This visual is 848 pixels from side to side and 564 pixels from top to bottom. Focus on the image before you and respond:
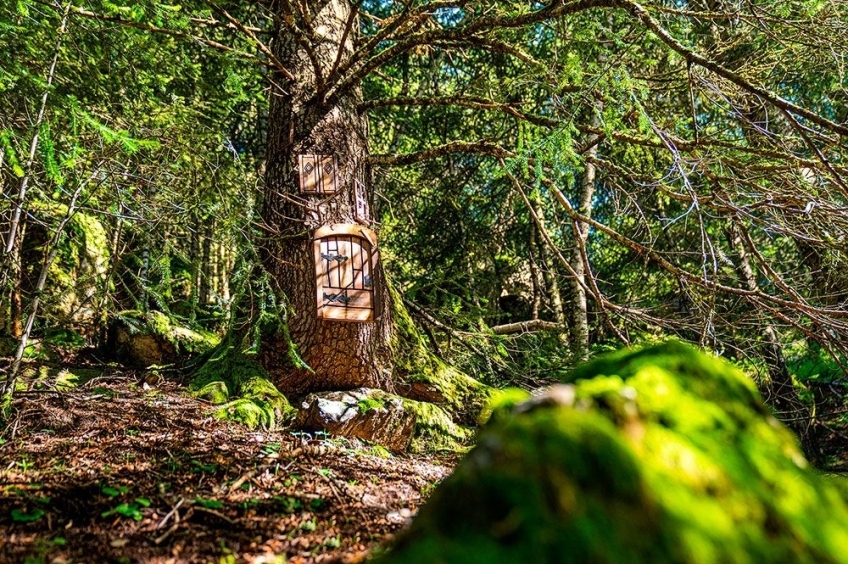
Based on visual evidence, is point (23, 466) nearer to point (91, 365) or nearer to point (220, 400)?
point (220, 400)

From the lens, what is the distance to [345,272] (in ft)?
15.3

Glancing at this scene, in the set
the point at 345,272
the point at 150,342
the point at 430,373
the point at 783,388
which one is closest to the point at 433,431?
the point at 430,373

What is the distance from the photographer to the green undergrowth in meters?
4.29

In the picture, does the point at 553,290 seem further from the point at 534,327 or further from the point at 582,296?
the point at 534,327

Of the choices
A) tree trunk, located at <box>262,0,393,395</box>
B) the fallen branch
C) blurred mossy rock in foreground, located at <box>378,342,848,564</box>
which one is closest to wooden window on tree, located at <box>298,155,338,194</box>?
tree trunk, located at <box>262,0,393,395</box>

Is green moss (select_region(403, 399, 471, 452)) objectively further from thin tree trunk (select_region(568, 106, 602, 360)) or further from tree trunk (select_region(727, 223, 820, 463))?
tree trunk (select_region(727, 223, 820, 463))

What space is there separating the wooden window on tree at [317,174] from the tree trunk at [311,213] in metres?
0.05

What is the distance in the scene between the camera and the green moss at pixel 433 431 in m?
4.99

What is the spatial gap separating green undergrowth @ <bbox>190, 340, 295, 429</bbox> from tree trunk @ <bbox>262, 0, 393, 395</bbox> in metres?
0.19

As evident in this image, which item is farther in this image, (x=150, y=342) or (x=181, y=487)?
(x=150, y=342)

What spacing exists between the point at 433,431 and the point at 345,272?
1790mm

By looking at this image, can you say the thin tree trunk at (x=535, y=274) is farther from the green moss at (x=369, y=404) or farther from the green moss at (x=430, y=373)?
the green moss at (x=369, y=404)

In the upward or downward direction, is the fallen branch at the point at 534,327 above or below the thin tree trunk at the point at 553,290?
below

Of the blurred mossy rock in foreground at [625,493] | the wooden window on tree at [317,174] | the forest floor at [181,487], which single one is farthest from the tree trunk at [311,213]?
the blurred mossy rock in foreground at [625,493]
